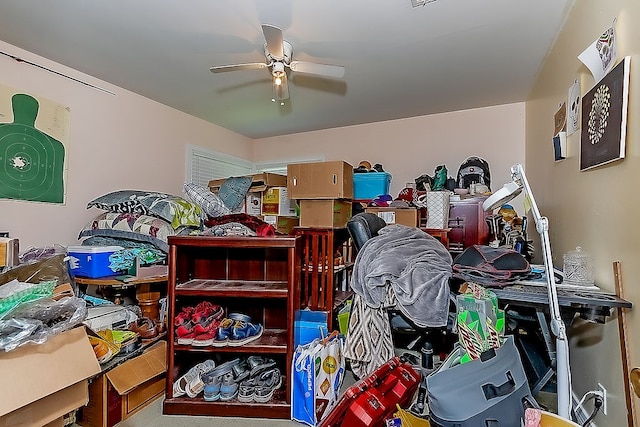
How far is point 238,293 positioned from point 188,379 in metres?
0.62

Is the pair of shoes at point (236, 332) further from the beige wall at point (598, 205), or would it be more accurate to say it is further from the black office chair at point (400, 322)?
the beige wall at point (598, 205)

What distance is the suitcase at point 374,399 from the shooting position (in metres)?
1.70

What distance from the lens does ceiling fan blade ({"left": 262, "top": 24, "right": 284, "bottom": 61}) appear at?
6.32ft

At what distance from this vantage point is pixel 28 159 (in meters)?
2.50

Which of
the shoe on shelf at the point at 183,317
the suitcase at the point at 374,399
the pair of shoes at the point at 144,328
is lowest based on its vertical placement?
the suitcase at the point at 374,399

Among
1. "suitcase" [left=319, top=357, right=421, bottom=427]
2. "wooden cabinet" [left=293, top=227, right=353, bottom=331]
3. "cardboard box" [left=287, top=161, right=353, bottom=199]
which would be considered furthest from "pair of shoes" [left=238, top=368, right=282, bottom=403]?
"cardboard box" [left=287, top=161, right=353, bottom=199]

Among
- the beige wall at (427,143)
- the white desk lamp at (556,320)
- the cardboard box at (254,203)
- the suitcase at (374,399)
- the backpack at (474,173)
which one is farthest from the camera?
the cardboard box at (254,203)

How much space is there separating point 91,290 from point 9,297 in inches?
56.0

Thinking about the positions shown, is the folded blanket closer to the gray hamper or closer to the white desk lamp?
the gray hamper

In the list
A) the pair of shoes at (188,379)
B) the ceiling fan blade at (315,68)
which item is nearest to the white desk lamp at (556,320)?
the ceiling fan blade at (315,68)

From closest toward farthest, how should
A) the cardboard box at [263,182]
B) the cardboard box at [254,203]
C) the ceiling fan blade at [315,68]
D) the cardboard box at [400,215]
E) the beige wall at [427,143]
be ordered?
1. the ceiling fan blade at [315,68]
2. the cardboard box at [400,215]
3. the beige wall at [427,143]
4. the cardboard box at [263,182]
5. the cardboard box at [254,203]

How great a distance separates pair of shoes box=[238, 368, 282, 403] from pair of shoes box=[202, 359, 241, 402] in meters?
0.10

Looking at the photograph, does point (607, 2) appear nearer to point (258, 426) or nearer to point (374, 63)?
point (374, 63)

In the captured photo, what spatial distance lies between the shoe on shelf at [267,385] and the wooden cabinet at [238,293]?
30mm
